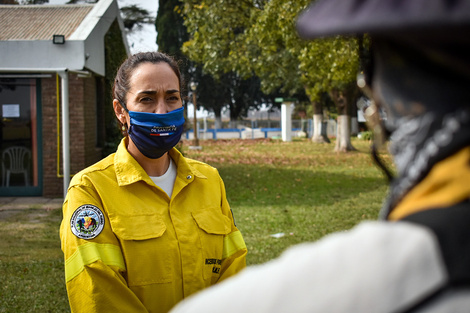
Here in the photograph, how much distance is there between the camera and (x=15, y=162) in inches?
502

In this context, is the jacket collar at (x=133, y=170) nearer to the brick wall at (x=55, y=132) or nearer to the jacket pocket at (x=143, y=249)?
the jacket pocket at (x=143, y=249)

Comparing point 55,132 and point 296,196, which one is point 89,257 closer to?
point 55,132

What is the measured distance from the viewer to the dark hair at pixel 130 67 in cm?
293

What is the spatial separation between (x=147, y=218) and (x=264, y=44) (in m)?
15.9

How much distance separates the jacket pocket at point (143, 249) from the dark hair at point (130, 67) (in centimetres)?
80

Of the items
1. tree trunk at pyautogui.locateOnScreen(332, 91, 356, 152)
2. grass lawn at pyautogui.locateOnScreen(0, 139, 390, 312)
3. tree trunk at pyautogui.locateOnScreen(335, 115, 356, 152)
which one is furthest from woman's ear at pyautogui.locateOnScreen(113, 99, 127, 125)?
tree trunk at pyautogui.locateOnScreen(335, 115, 356, 152)

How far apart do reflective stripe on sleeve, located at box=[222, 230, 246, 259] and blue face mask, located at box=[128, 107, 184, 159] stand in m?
0.55

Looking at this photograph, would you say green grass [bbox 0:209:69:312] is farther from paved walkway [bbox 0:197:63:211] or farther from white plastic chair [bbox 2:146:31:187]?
white plastic chair [bbox 2:146:31:187]

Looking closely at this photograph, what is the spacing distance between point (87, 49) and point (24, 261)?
5.59m

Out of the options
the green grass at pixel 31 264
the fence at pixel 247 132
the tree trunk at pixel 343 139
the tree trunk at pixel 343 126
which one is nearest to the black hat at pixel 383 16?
the green grass at pixel 31 264

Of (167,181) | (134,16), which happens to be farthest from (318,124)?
(167,181)

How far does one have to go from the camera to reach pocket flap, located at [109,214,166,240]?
8.12ft

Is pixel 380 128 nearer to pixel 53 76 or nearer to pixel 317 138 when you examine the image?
pixel 53 76

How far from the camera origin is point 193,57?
22.4m
